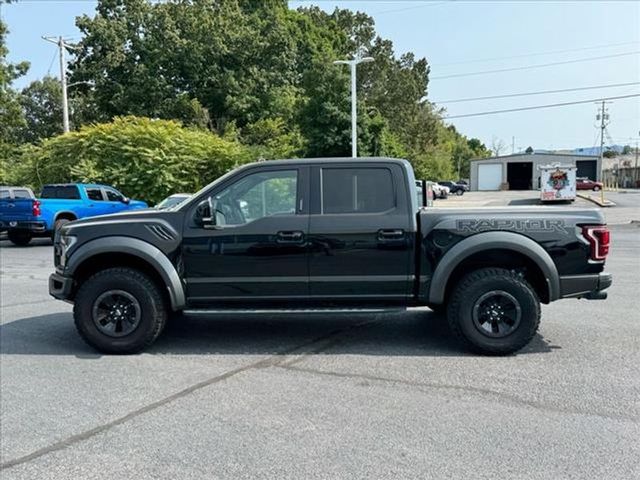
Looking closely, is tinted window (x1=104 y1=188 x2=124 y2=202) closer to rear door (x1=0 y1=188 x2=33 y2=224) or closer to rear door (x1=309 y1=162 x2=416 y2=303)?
rear door (x1=0 y1=188 x2=33 y2=224)

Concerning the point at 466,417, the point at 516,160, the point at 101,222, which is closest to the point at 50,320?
the point at 101,222

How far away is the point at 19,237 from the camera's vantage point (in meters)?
17.8

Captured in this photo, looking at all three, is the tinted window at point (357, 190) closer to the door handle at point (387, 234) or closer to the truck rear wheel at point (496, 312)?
the door handle at point (387, 234)

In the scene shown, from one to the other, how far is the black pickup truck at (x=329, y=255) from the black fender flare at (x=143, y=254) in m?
0.01

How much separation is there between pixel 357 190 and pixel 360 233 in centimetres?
46

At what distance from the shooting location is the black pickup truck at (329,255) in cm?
537

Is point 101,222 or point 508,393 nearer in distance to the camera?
point 508,393

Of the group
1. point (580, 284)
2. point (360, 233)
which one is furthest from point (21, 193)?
point (580, 284)

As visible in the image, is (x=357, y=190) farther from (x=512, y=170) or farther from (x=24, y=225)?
(x=512, y=170)

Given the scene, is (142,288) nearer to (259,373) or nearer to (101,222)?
(101,222)

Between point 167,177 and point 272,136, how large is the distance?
12.9 metres

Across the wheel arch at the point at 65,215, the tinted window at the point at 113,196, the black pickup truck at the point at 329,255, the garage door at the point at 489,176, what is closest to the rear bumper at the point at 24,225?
the wheel arch at the point at 65,215

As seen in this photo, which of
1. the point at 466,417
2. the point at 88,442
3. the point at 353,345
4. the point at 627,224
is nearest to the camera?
the point at 88,442

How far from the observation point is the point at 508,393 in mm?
4414
